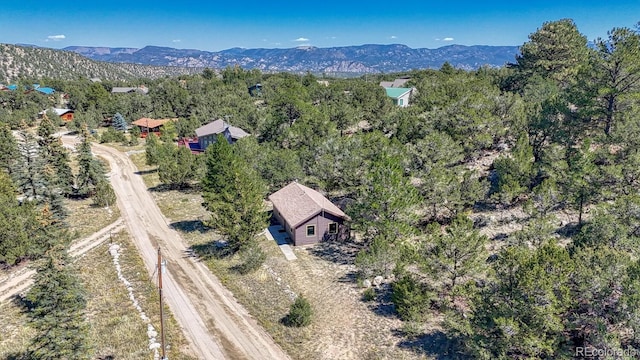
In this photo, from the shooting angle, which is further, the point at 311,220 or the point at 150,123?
the point at 150,123

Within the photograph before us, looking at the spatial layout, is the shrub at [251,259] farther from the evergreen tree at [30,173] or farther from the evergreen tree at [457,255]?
the evergreen tree at [30,173]

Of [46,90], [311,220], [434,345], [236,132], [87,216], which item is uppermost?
[46,90]

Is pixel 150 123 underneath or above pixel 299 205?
above

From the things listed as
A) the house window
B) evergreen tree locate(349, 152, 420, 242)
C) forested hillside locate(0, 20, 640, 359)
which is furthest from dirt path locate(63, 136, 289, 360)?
evergreen tree locate(349, 152, 420, 242)

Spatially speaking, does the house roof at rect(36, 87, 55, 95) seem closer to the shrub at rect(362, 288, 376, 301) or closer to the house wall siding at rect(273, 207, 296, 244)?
the house wall siding at rect(273, 207, 296, 244)

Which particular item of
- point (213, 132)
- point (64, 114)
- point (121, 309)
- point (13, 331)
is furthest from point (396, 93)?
point (64, 114)

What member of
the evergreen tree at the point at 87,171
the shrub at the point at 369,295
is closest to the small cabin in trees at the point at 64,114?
the evergreen tree at the point at 87,171

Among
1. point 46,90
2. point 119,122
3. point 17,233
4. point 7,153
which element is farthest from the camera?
point 46,90

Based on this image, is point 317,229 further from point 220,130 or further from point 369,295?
point 220,130
